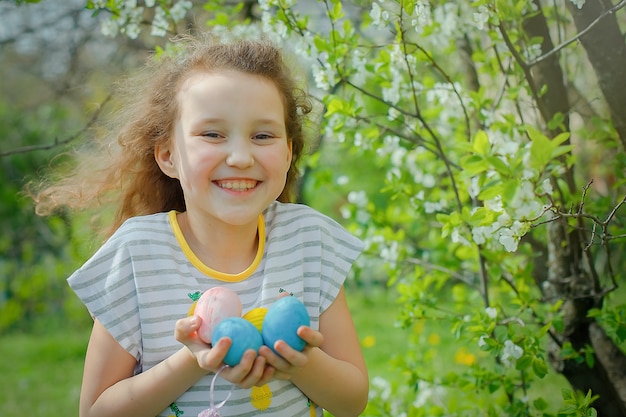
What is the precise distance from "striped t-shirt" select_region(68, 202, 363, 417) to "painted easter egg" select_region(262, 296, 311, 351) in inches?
10.4

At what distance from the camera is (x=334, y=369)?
158 centimetres

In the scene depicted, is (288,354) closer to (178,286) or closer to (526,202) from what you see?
(178,286)

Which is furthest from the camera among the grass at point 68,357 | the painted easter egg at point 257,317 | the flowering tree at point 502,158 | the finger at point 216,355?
the grass at point 68,357

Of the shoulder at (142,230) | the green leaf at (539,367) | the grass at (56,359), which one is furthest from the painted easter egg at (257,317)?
the grass at (56,359)

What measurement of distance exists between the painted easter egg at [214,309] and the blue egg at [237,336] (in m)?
0.04

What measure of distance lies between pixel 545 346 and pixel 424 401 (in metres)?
0.51

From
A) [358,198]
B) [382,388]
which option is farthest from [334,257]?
[382,388]

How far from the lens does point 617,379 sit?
211 cm

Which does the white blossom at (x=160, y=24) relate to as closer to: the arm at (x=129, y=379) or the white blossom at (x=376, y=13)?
the white blossom at (x=376, y=13)

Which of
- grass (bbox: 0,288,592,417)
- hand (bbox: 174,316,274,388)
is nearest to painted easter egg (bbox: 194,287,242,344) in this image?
hand (bbox: 174,316,274,388)

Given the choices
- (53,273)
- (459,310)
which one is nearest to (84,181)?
(459,310)

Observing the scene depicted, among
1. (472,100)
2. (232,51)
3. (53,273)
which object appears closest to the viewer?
(232,51)

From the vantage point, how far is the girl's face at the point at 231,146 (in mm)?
1579

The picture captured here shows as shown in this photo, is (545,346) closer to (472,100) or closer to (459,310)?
(459,310)
